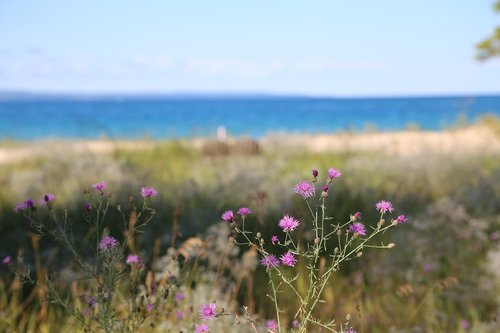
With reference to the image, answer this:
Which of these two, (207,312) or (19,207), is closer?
(207,312)

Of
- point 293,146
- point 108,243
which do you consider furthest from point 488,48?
point 108,243

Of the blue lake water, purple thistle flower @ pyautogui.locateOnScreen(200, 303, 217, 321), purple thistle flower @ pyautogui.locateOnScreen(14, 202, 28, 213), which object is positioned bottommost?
the blue lake water

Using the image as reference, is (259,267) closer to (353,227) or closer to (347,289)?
(347,289)

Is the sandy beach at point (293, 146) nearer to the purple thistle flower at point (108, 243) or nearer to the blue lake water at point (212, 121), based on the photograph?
the blue lake water at point (212, 121)

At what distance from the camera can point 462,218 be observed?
5.39 meters

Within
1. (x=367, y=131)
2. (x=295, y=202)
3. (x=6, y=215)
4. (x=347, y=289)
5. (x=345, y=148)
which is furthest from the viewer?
(x=367, y=131)

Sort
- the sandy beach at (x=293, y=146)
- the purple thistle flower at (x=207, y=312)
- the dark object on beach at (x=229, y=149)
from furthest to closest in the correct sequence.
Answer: the dark object on beach at (x=229, y=149) → the sandy beach at (x=293, y=146) → the purple thistle flower at (x=207, y=312)

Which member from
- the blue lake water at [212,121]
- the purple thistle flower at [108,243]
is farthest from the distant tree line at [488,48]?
the purple thistle flower at [108,243]

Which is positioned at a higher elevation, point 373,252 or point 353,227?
point 353,227

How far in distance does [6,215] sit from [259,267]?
111 inches

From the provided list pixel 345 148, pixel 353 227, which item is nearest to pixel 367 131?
pixel 345 148

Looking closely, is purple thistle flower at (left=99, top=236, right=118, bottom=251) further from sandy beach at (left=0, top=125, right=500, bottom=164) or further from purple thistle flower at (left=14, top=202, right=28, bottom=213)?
sandy beach at (left=0, top=125, right=500, bottom=164)

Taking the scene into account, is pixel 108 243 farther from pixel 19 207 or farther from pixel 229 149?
pixel 229 149

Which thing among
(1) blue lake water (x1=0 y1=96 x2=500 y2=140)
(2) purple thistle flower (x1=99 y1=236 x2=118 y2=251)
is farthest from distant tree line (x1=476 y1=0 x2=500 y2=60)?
(2) purple thistle flower (x1=99 y1=236 x2=118 y2=251)
